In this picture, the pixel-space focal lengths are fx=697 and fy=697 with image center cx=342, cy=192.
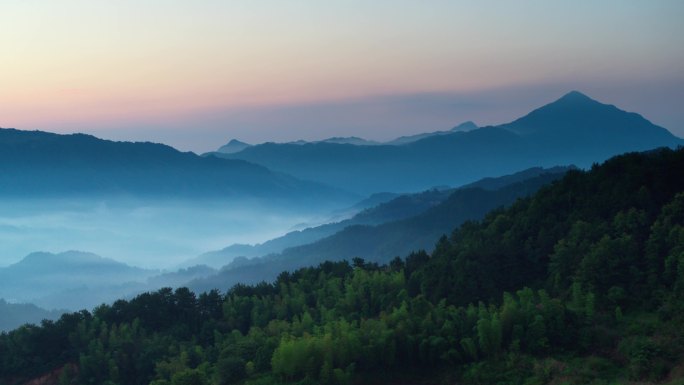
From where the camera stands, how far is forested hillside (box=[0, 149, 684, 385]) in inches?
1179

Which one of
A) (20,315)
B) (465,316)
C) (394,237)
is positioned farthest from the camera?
(394,237)

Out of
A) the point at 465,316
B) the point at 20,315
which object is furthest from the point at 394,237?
the point at 465,316

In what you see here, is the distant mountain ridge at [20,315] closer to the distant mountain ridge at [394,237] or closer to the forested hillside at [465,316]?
the distant mountain ridge at [394,237]

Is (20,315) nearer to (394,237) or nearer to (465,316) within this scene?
(394,237)

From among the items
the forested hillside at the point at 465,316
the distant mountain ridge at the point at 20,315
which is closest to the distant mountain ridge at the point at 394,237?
the distant mountain ridge at the point at 20,315

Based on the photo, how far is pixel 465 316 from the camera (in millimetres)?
32938

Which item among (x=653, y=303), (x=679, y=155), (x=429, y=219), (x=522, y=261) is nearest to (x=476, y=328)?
(x=653, y=303)

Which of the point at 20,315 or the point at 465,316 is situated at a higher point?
the point at 20,315

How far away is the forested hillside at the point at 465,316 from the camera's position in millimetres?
29953

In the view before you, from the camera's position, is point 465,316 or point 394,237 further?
point 394,237

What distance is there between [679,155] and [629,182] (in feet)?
13.1

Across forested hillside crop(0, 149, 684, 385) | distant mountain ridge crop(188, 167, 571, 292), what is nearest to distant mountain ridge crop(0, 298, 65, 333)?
distant mountain ridge crop(188, 167, 571, 292)

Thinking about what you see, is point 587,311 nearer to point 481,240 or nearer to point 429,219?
point 481,240

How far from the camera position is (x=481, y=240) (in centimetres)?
4778
